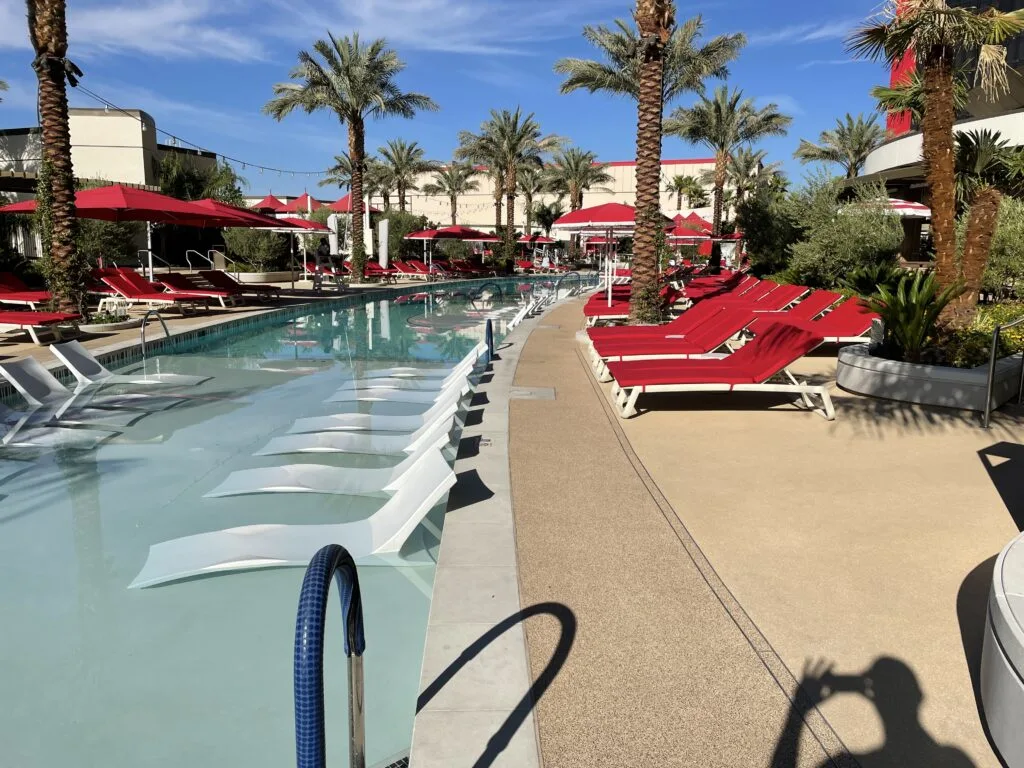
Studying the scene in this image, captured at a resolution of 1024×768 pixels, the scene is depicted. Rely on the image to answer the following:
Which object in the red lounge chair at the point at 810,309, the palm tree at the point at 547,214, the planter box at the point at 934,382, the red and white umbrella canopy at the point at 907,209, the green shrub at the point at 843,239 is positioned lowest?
→ the planter box at the point at 934,382

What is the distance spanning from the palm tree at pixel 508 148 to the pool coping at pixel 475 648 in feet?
111

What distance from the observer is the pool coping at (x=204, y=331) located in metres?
9.63

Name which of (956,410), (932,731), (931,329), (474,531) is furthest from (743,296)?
(932,731)

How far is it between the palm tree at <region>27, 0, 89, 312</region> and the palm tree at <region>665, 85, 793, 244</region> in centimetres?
2425

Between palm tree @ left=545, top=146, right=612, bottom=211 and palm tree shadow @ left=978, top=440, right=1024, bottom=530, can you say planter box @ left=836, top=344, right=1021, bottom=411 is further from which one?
palm tree @ left=545, top=146, right=612, bottom=211

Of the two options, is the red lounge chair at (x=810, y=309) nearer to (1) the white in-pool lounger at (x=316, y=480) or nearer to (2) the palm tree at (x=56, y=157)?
(1) the white in-pool lounger at (x=316, y=480)

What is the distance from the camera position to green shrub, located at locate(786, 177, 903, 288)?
55.4ft

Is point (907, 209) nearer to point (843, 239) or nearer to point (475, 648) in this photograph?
point (843, 239)

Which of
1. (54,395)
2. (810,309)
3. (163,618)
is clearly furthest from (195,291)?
(163,618)

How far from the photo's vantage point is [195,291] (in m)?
17.1

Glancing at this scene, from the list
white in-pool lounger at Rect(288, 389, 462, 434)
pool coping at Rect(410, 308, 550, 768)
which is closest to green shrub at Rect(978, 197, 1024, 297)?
white in-pool lounger at Rect(288, 389, 462, 434)

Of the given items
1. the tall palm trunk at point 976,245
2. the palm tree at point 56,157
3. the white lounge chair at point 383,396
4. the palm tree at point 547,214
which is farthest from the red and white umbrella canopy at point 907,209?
the palm tree at point 547,214

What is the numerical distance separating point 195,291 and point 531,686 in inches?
641

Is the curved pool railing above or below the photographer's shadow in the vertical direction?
above
